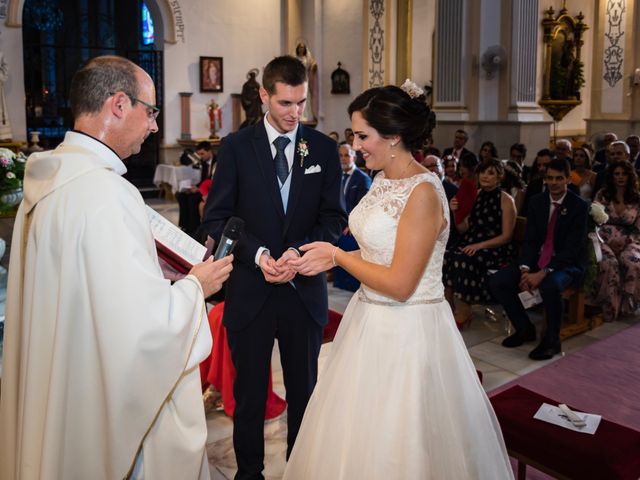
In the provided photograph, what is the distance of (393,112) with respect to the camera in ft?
7.97

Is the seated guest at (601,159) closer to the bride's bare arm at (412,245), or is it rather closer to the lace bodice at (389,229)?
the lace bodice at (389,229)

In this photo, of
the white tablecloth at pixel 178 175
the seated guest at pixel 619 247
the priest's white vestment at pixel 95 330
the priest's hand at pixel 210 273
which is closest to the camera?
the priest's white vestment at pixel 95 330

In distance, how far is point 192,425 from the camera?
6.16ft

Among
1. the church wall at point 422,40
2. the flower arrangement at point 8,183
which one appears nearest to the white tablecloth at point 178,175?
the church wall at point 422,40

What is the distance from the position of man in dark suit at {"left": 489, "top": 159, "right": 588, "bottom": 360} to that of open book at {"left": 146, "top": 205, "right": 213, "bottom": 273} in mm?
3551

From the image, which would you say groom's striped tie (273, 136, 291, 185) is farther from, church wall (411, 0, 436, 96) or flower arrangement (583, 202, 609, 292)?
church wall (411, 0, 436, 96)

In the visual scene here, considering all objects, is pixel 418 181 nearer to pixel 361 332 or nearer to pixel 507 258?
pixel 361 332

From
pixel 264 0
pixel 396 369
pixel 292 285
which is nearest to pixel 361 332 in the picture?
pixel 396 369

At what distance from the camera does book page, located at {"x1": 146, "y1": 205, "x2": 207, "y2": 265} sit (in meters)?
1.99

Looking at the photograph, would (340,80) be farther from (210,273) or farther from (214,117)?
(210,273)

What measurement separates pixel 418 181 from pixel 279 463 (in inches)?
65.9

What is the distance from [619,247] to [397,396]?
4.33 m

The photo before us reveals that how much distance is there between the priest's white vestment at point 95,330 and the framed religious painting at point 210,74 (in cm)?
1347

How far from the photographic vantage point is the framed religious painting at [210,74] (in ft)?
48.4
